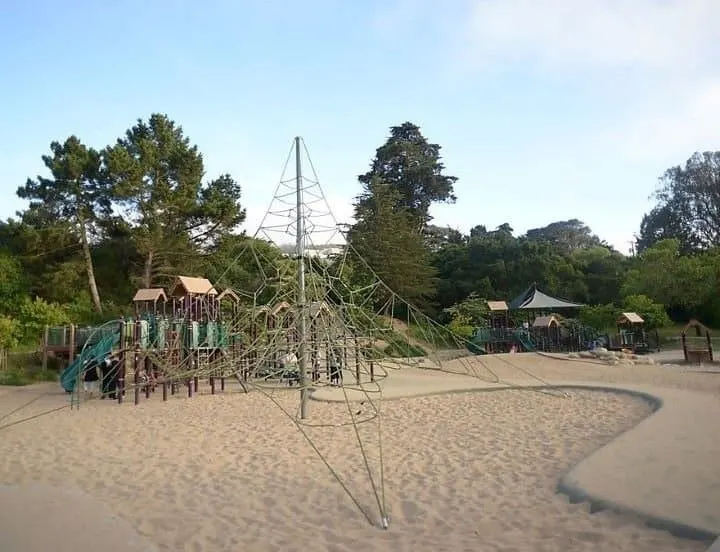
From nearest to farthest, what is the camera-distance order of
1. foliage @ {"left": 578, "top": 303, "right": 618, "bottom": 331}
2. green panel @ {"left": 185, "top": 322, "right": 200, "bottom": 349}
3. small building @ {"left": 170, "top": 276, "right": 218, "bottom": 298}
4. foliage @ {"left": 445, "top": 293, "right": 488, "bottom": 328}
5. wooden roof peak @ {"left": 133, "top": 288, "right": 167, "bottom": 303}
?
1. green panel @ {"left": 185, "top": 322, "right": 200, "bottom": 349}
2. small building @ {"left": 170, "top": 276, "right": 218, "bottom": 298}
3. wooden roof peak @ {"left": 133, "top": 288, "right": 167, "bottom": 303}
4. foliage @ {"left": 578, "top": 303, "right": 618, "bottom": 331}
5. foliage @ {"left": 445, "top": 293, "right": 488, "bottom": 328}

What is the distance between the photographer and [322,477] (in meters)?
5.92

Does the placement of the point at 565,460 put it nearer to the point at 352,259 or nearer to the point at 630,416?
the point at 630,416

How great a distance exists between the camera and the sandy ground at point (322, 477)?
418 cm

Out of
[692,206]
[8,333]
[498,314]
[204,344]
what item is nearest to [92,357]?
[204,344]

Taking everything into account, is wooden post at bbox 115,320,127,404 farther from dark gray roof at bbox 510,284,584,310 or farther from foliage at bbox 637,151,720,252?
foliage at bbox 637,151,720,252

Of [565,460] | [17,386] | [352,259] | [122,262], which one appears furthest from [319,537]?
[352,259]

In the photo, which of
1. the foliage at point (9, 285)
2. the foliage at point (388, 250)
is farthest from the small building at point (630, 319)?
the foliage at point (9, 285)

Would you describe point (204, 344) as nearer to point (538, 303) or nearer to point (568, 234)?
point (538, 303)

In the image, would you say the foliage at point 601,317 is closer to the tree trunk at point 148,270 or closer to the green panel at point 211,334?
the green panel at point 211,334

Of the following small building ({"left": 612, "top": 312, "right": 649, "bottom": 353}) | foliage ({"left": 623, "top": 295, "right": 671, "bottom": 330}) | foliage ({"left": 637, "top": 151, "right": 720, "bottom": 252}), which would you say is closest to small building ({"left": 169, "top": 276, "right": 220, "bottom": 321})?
small building ({"left": 612, "top": 312, "right": 649, "bottom": 353})

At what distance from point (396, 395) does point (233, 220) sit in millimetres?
15342

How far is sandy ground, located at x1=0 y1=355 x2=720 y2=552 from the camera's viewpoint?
13.7ft

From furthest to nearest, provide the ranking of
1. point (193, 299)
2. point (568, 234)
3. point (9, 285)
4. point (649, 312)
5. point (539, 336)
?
point (568, 234), point (649, 312), point (9, 285), point (539, 336), point (193, 299)

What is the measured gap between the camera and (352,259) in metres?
31.6
